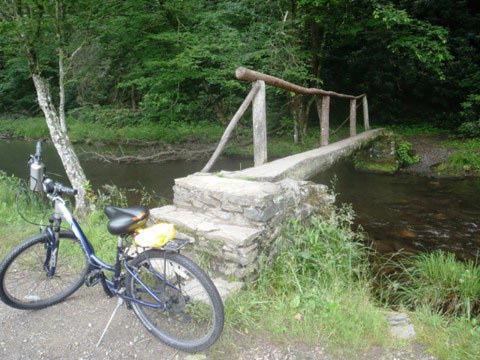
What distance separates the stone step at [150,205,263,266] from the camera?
2811 mm

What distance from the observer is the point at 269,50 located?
9289 mm

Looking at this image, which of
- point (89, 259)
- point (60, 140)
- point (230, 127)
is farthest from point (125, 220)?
point (60, 140)

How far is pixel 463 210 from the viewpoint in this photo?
259 inches

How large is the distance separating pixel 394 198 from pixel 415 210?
32.4 inches

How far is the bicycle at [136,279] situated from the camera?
228cm

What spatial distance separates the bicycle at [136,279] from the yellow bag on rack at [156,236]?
0.07 metres

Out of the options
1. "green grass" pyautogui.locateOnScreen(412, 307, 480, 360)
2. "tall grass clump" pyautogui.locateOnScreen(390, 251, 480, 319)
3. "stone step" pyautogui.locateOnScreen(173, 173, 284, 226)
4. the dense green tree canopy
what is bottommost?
"tall grass clump" pyautogui.locateOnScreen(390, 251, 480, 319)

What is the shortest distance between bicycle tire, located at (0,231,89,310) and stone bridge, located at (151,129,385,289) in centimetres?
83

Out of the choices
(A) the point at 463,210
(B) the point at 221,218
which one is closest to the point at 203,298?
(B) the point at 221,218

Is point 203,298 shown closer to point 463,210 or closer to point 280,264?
point 280,264

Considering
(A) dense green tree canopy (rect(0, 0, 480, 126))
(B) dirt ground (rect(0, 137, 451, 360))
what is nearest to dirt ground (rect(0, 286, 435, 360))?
(B) dirt ground (rect(0, 137, 451, 360))

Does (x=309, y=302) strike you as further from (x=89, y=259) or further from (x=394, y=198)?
(x=394, y=198)

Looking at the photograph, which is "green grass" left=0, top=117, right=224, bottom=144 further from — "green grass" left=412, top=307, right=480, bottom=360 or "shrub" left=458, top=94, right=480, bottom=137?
"green grass" left=412, top=307, right=480, bottom=360

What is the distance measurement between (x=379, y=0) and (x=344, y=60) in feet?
16.0
